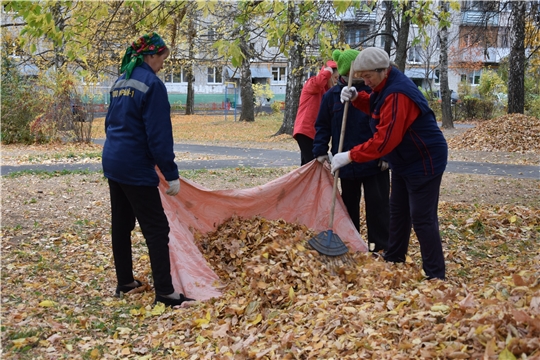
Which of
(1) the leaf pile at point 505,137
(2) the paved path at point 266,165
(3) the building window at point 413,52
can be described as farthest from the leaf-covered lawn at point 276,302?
(3) the building window at point 413,52

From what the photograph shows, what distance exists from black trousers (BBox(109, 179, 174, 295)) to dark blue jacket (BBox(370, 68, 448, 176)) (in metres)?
1.85

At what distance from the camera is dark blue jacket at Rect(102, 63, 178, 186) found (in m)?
3.99

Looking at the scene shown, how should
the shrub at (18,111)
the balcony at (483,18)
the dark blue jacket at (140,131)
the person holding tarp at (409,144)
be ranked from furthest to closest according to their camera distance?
the shrub at (18,111), the balcony at (483,18), the person holding tarp at (409,144), the dark blue jacket at (140,131)

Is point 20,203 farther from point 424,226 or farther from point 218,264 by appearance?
point 424,226

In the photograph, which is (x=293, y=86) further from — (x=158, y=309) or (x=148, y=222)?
(x=158, y=309)

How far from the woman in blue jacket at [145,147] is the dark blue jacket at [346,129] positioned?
1.71 meters

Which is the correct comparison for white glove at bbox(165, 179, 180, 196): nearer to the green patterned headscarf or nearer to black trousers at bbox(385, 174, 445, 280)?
the green patterned headscarf

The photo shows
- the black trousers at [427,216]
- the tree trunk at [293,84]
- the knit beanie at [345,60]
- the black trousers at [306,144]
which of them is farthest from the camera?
the tree trunk at [293,84]

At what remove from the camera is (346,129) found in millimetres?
5289

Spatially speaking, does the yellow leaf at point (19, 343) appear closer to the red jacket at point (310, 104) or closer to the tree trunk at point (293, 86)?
the red jacket at point (310, 104)

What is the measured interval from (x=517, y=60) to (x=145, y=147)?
47.9ft

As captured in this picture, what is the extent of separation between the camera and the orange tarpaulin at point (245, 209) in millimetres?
4617

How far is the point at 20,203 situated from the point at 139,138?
419 cm

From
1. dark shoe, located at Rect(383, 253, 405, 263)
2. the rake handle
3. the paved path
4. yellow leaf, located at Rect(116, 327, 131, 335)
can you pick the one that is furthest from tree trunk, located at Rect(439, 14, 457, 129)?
yellow leaf, located at Rect(116, 327, 131, 335)
